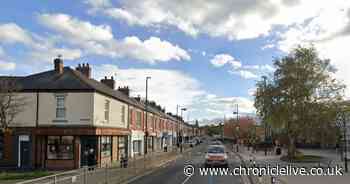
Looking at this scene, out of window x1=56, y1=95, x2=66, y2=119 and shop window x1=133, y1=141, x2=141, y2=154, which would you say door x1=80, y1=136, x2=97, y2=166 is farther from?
shop window x1=133, y1=141, x2=141, y2=154

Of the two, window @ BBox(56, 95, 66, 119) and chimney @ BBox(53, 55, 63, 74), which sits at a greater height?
chimney @ BBox(53, 55, 63, 74)

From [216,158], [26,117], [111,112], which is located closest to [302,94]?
[216,158]

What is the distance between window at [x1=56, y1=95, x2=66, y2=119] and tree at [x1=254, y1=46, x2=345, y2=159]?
18859 mm

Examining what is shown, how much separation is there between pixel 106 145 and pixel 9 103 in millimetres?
9742

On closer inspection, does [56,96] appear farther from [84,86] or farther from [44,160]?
[44,160]

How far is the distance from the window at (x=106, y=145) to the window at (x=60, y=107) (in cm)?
420

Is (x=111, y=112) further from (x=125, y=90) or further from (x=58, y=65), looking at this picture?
(x=125, y=90)

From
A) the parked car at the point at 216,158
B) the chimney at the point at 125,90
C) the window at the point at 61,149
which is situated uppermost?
the chimney at the point at 125,90

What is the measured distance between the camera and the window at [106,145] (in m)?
37.1

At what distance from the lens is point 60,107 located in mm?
34688

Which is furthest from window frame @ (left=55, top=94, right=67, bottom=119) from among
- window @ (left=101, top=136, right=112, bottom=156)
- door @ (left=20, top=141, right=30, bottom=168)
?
window @ (left=101, top=136, right=112, bottom=156)

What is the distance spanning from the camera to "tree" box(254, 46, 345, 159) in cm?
3969

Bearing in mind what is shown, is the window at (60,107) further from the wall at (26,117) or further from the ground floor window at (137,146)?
Result: the ground floor window at (137,146)

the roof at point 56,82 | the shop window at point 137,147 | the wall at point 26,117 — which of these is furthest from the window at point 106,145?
the shop window at point 137,147
